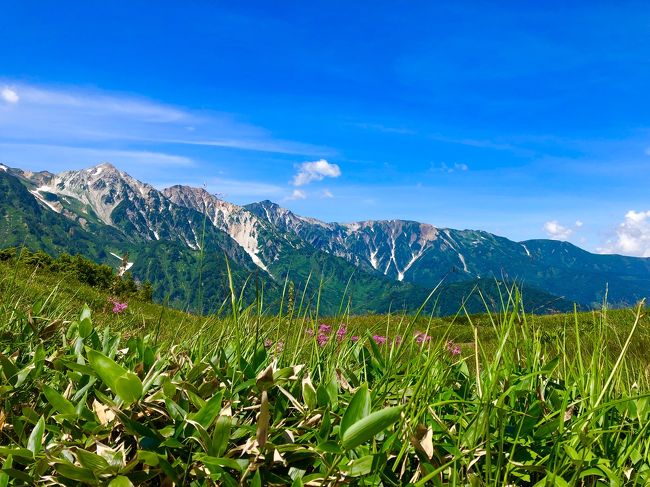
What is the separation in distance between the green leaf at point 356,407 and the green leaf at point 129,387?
0.98 metres

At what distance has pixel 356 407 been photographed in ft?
7.30

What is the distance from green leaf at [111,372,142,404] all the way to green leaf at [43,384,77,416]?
1.04 feet

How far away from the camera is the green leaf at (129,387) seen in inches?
91.0

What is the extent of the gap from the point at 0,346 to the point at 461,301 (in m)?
3.53

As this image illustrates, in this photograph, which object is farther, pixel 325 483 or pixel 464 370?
pixel 464 370

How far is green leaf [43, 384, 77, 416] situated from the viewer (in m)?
2.44

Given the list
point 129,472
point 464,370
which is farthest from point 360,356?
point 129,472

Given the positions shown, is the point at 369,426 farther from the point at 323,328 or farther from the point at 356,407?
the point at 323,328

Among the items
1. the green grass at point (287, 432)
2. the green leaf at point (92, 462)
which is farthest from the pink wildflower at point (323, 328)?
the green leaf at point (92, 462)

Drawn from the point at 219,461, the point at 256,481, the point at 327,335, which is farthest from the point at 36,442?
the point at 327,335

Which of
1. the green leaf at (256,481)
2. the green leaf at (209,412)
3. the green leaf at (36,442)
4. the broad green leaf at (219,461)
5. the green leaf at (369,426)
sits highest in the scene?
the green leaf at (369,426)

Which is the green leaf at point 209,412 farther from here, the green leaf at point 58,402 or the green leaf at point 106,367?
the green leaf at point 58,402

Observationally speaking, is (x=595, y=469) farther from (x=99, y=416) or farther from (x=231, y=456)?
(x=99, y=416)

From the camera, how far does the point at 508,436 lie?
2.65m
